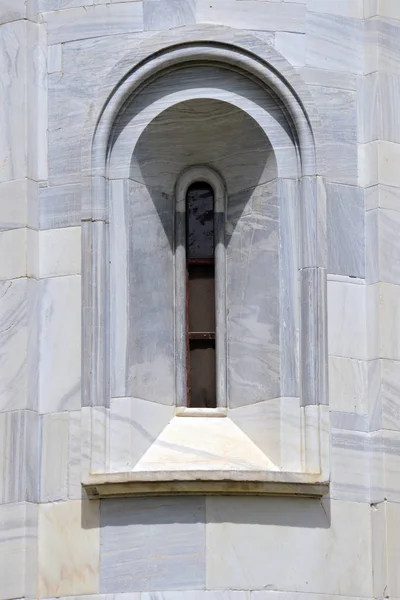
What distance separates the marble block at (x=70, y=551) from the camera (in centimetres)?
2100

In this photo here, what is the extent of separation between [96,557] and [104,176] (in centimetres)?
321

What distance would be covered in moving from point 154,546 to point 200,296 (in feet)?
8.08

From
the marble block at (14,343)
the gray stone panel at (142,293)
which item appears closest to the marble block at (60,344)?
the marble block at (14,343)

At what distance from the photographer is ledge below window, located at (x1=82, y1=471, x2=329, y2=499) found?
20.9 meters

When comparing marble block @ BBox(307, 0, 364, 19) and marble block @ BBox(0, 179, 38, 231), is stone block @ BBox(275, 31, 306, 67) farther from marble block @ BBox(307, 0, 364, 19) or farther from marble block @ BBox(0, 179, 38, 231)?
marble block @ BBox(0, 179, 38, 231)

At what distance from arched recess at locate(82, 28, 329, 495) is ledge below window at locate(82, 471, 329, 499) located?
0.01 metres

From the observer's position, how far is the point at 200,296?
22.3 metres

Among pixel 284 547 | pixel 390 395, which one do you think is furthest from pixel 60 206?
pixel 284 547

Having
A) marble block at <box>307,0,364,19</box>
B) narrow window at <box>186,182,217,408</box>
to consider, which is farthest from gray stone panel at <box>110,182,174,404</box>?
marble block at <box>307,0,364,19</box>

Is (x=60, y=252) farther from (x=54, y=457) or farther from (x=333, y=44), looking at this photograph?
(x=333, y=44)

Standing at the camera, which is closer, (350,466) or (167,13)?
(350,466)

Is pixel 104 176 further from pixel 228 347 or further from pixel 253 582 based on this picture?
pixel 253 582

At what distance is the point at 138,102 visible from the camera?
21.8 metres

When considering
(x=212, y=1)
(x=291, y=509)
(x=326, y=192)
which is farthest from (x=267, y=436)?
(x=212, y=1)
